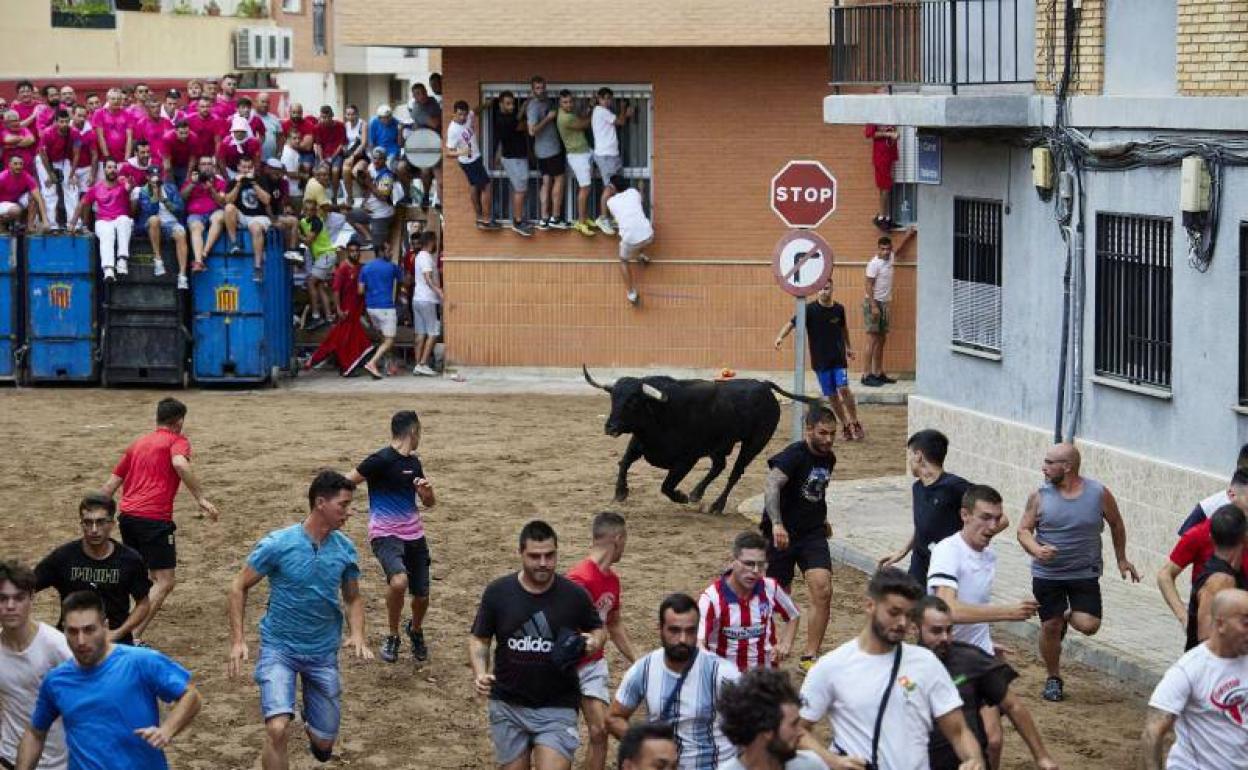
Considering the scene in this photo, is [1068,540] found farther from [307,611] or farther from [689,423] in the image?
[689,423]

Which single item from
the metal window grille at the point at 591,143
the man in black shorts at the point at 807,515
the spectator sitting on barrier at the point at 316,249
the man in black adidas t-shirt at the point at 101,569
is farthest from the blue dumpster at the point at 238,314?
the man in black adidas t-shirt at the point at 101,569

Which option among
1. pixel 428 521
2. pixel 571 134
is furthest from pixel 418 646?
pixel 571 134

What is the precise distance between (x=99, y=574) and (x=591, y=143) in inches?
680

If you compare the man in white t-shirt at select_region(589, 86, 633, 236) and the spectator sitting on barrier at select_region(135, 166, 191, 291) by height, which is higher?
the man in white t-shirt at select_region(589, 86, 633, 236)

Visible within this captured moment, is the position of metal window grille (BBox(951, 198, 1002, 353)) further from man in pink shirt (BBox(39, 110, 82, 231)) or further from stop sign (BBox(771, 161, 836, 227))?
man in pink shirt (BBox(39, 110, 82, 231))

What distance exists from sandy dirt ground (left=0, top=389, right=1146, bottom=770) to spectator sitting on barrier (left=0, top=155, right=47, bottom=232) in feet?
7.09

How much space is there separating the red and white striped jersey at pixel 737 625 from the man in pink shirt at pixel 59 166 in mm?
18980

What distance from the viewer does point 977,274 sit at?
19.8 meters

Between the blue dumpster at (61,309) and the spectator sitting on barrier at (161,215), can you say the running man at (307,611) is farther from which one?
the blue dumpster at (61,309)

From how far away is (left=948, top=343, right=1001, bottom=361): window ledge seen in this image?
63.2ft

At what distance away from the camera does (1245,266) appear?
1561 cm

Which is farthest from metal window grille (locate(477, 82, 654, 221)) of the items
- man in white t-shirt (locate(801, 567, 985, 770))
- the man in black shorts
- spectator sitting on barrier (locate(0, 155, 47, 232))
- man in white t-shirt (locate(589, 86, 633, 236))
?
man in white t-shirt (locate(801, 567, 985, 770))

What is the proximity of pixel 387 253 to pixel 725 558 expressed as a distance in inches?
507

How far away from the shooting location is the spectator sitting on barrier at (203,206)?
27.0m
